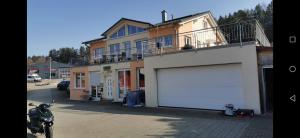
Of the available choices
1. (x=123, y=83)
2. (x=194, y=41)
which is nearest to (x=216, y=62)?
(x=194, y=41)

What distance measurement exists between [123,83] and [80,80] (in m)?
6.24

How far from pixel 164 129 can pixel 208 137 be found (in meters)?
1.77

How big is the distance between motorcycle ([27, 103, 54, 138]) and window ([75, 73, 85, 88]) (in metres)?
15.6

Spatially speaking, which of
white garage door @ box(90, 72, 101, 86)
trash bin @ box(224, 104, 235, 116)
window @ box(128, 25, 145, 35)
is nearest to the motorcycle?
trash bin @ box(224, 104, 235, 116)

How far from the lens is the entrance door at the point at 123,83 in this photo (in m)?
19.2

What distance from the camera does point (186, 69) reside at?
14.2 m

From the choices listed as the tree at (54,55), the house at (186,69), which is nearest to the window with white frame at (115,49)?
the house at (186,69)

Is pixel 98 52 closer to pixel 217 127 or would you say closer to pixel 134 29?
pixel 134 29

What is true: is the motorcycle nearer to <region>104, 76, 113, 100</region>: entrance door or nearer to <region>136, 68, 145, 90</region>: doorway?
<region>136, 68, 145, 90</region>: doorway

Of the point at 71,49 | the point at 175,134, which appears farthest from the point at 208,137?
the point at 71,49

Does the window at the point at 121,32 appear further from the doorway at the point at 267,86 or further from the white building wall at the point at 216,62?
the doorway at the point at 267,86

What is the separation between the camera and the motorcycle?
714 cm
